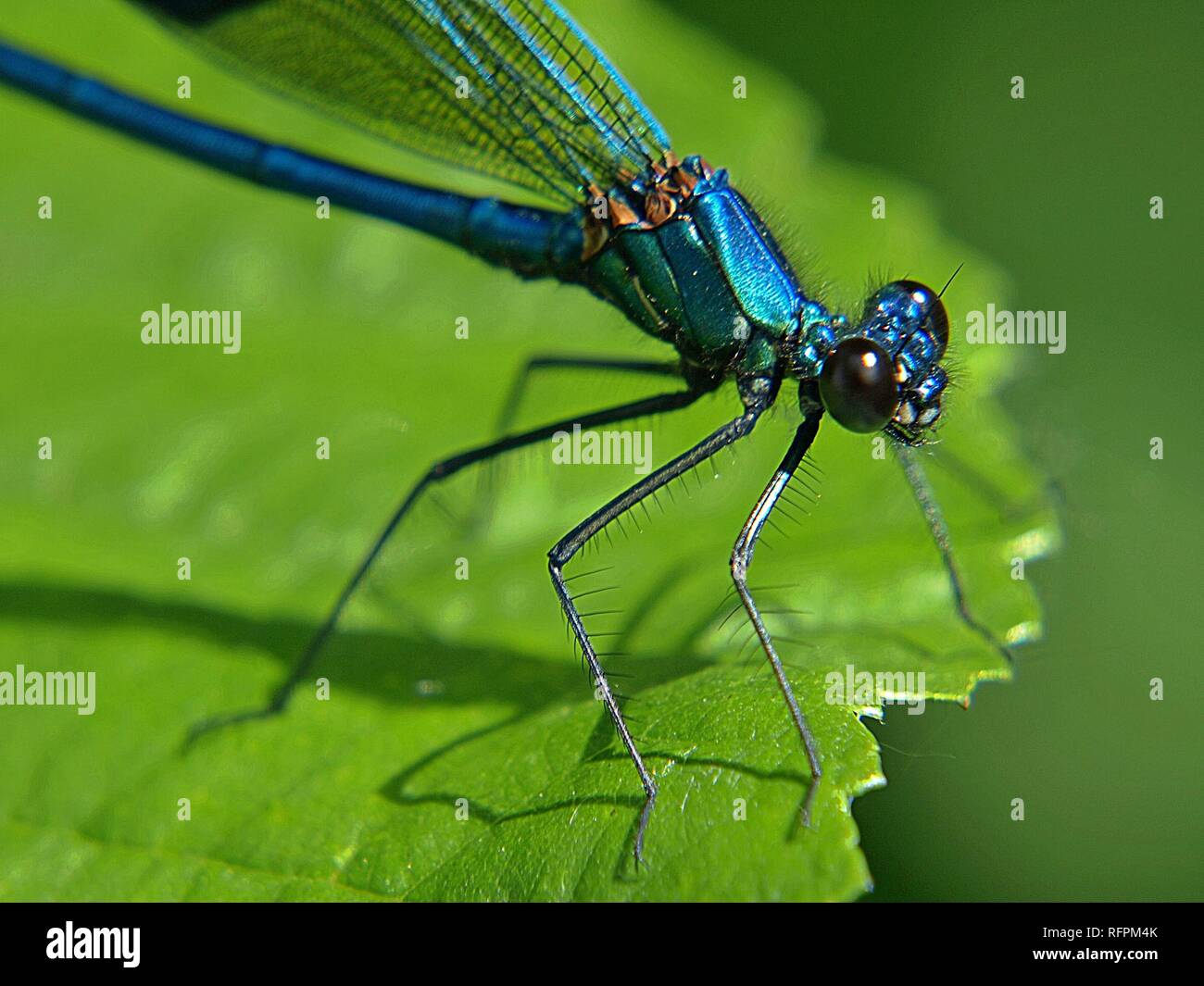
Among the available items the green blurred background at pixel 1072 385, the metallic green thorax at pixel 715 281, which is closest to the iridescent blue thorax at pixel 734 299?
the metallic green thorax at pixel 715 281

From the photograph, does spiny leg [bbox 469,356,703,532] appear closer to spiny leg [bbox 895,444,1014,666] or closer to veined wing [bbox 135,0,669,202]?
veined wing [bbox 135,0,669,202]

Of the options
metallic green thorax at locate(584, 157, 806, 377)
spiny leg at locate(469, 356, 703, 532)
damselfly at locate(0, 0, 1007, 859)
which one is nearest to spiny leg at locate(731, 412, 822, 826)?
damselfly at locate(0, 0, 1007, 859)

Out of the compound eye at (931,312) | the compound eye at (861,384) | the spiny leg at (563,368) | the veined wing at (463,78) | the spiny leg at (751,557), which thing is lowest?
the spiny leg at (751,557)

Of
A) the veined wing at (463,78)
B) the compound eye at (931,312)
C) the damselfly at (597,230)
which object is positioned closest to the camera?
the damselfly at (597,230)

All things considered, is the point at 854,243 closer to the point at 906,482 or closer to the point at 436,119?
the point at 906,482

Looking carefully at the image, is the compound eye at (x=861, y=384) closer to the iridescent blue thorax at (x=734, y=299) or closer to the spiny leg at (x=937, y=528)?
the iridescent blue thorax at (x=734, y=299)

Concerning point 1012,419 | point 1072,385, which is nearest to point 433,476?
point 1012,419

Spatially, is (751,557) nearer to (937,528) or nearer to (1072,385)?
(937,528)
